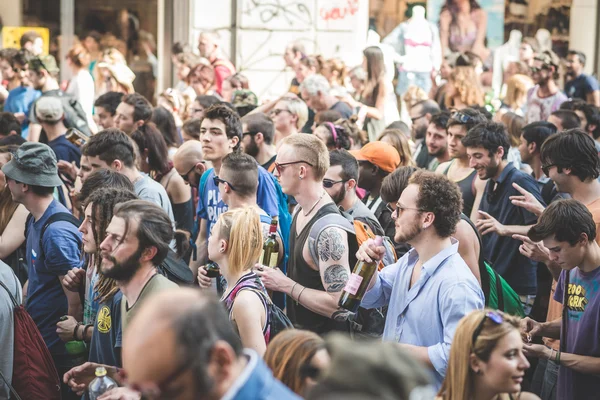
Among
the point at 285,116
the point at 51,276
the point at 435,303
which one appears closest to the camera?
the point at 435,303

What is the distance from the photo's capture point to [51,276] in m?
5.65

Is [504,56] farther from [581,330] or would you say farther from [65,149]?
[581,330]

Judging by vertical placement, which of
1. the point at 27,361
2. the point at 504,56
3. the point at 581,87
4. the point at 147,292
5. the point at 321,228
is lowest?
the point at 27,361

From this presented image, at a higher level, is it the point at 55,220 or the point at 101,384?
the point at 55,220

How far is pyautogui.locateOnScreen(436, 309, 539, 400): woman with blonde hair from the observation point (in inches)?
141

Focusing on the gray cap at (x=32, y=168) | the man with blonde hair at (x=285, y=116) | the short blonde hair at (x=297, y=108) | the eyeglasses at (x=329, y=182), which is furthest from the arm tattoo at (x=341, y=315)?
the short blonde hair at (x=297, y=108)

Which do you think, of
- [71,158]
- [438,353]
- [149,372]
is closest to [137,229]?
[438,353]

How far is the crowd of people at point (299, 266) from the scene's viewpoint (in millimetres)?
2340

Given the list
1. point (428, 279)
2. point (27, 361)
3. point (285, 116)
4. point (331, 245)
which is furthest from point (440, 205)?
point (285, 116)

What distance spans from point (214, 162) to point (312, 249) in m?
2.30

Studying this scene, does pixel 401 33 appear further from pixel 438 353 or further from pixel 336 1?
pixel 438 353

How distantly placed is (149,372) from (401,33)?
609 inches

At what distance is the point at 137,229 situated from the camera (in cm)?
436

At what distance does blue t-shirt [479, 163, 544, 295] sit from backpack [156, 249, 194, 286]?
265cm
